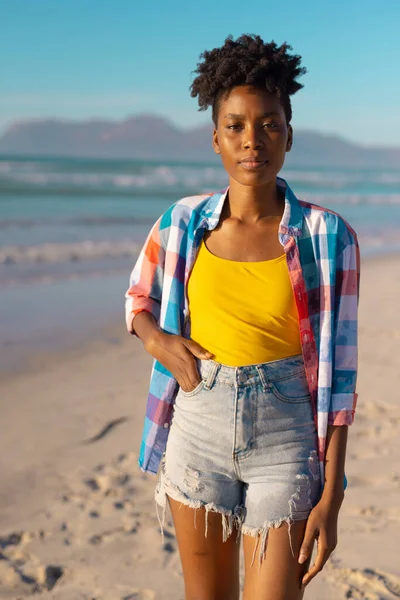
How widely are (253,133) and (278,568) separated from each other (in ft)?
4.26

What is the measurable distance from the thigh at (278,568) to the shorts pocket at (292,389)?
37 centimetres

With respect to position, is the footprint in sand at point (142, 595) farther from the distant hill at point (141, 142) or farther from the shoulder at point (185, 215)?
the distant hill at point (141, 142)

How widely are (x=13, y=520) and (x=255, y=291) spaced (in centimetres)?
251

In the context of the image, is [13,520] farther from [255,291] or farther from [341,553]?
[255,291]

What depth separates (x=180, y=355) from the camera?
2174mm

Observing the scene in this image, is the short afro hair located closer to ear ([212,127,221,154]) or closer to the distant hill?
ear ([212,127,221,154])

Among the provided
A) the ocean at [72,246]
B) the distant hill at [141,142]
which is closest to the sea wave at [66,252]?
the ocean at [72,246]

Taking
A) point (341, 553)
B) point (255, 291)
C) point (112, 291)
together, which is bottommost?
point (341, 553)

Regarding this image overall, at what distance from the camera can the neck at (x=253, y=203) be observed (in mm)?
2227

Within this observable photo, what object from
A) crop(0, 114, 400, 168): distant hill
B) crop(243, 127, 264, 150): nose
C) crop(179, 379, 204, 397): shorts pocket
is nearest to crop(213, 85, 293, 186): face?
crop(243, 127, 264, 150): nose

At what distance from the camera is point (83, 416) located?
5176mm

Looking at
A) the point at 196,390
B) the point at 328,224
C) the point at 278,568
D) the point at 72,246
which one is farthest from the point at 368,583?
the point at 72,246

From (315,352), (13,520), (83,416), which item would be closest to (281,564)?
(315,352)

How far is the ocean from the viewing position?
282 inches
